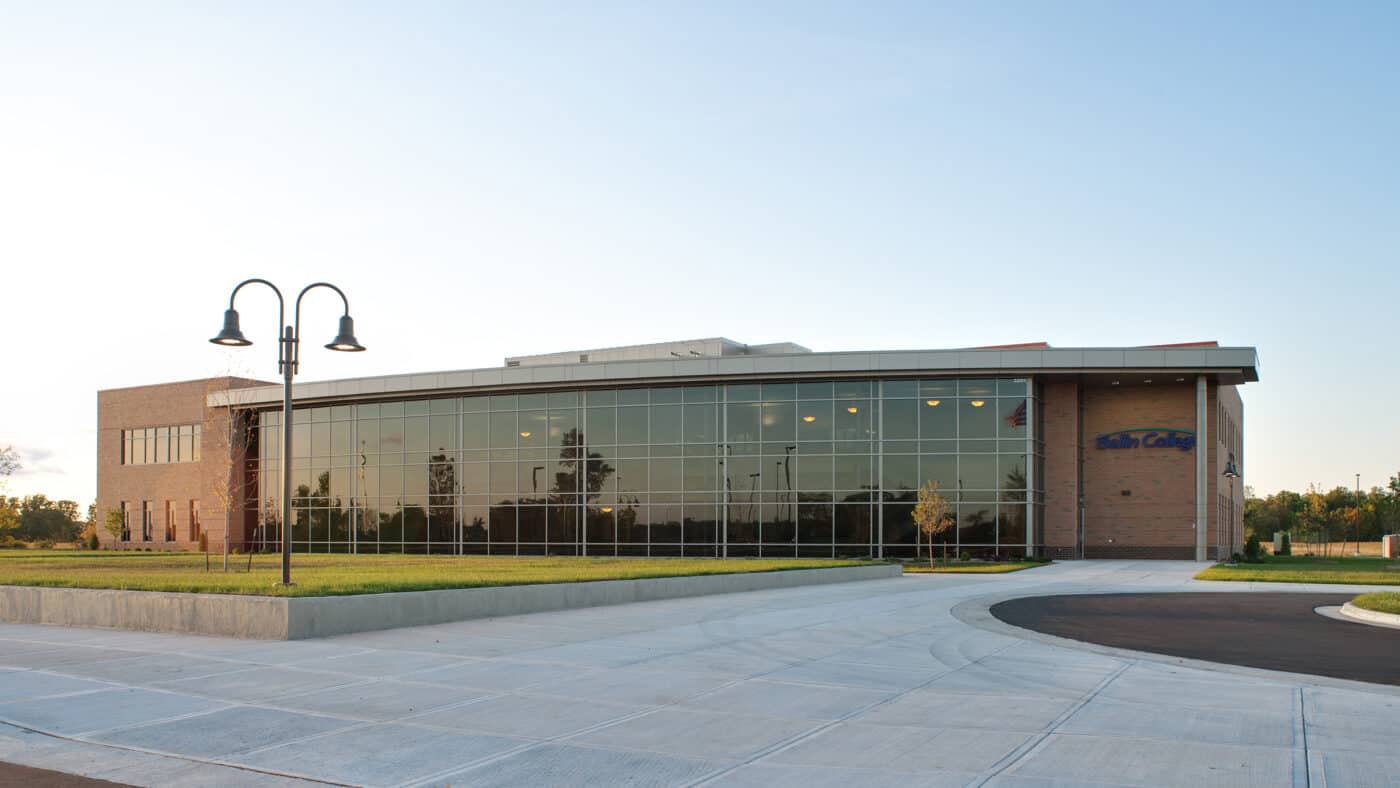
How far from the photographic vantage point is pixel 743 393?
47062mm

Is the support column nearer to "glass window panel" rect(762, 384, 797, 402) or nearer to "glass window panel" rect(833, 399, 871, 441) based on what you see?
"glass window panel" rect(833, 399, 871, 441)

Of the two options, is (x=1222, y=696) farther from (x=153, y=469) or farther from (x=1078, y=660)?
(x=153, y=469)

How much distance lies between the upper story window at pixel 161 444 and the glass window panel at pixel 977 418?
40.3 meters

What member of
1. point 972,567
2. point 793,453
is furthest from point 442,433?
point 972,567

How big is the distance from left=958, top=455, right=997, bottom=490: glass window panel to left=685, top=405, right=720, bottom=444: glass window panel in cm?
1027

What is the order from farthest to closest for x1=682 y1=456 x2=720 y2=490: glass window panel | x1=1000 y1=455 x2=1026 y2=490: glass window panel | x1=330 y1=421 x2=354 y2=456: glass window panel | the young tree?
x1=330 y1=421 x2=354 y2=456: glass window panel
x1=682 y1=456 x2=720 y2=490: glass window panel
x1=1000 y1=455 x2=1026 y2=490: glass window panel
the young tree

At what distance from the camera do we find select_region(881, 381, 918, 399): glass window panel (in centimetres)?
4519

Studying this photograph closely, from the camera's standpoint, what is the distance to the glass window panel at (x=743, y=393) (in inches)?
1845

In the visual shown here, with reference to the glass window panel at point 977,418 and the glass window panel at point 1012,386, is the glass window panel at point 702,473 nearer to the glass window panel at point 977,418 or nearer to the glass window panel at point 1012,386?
the glass window panel at point 977,418

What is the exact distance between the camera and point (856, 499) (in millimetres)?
45406

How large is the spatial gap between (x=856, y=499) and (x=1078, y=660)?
107 feet

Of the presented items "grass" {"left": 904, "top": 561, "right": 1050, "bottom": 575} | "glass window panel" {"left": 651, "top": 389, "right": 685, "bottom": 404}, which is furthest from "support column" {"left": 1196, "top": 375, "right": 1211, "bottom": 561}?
"glass window panel" {"left": 651, "top": 389, "right": 685, "bottom": 404}

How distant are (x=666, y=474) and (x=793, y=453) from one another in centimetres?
575

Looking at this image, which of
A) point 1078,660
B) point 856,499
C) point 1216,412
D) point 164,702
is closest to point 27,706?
point 164,702
